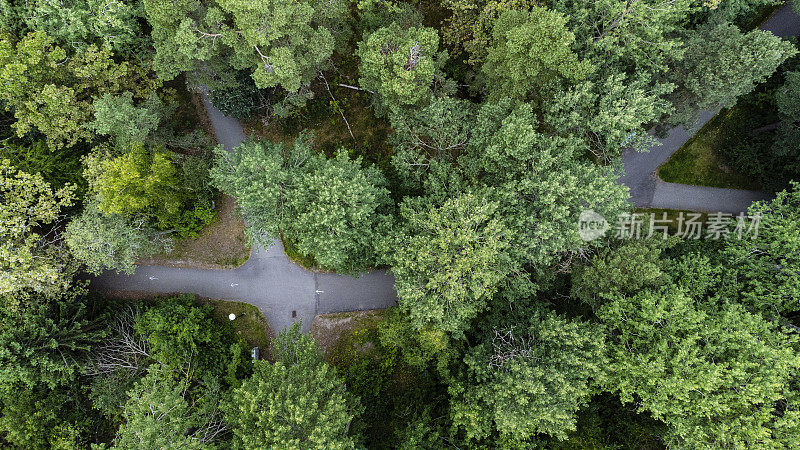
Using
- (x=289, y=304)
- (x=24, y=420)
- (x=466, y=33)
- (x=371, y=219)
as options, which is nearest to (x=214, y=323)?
(x=289, y=304)

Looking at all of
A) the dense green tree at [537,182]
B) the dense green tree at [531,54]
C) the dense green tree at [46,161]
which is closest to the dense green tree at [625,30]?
the dense green tree at [531,54]

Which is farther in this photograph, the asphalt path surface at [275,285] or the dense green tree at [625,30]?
the asphalt path surface at [275,285]

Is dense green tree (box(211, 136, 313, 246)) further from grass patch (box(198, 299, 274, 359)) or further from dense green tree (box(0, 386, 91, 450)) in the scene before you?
dense green tree (box(0, 386, 91, 450))

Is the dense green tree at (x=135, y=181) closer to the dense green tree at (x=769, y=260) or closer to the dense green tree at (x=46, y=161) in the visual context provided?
the dense green tree at (x=46, y=161)

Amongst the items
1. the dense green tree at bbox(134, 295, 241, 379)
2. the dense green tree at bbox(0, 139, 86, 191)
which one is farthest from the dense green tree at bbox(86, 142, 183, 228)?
the dense green tree at bbox(134, 295, 241, 379)

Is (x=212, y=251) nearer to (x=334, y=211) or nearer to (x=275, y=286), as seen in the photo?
(x=275, y=286)

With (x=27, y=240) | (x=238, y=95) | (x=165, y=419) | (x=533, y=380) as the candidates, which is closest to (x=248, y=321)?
(x=165, y=419)
